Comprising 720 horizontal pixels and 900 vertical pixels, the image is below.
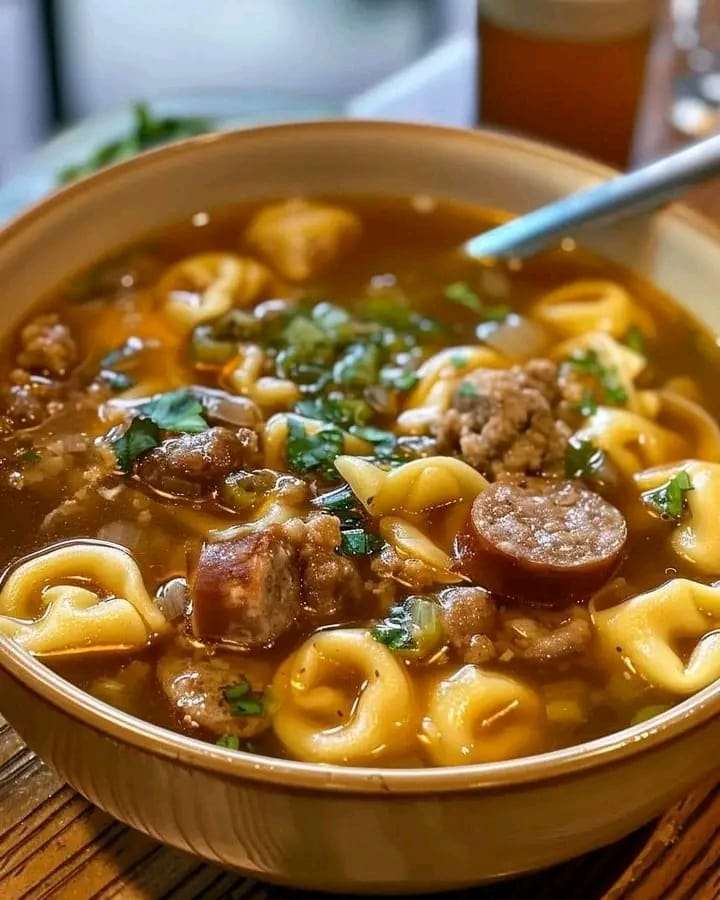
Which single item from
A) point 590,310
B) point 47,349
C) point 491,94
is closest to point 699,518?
point 590,310

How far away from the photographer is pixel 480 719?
5.52 ft

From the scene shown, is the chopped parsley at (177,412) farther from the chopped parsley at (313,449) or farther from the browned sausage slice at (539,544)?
the browned sausage slice at (539,544)

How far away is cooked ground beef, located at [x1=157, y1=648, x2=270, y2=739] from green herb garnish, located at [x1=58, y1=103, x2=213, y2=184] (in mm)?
2041

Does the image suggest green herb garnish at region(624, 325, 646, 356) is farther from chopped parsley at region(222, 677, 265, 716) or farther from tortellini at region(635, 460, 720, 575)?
chopped parsley at region(222, 677, 265, 716)

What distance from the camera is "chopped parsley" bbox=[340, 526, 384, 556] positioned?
1891 millimetres

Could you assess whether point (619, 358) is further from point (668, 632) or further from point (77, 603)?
point (77, 603)

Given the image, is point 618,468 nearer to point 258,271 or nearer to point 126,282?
point 258,271

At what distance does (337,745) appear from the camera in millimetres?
1617

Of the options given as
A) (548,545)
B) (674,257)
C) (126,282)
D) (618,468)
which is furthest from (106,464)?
(674,257)

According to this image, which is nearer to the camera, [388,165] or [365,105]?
[388,165]

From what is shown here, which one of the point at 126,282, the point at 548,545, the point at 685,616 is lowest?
the point at 685,616

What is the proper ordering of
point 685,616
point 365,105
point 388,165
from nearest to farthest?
point 685,616 < point 388,165 < point 365,105

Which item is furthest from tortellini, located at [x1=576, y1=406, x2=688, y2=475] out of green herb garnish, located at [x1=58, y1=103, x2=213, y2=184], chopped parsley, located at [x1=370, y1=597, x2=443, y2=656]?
green herb garnish, located at [x1=58, y1=103, x2=213, y2=184]

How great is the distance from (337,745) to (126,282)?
4.22 feet
